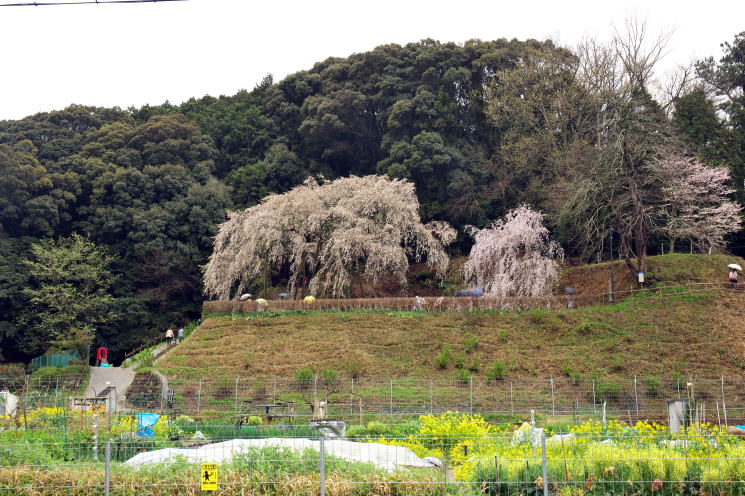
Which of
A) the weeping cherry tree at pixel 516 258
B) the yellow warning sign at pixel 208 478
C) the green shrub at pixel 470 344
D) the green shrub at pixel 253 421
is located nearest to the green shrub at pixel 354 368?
the green shrub at pixel 470 344

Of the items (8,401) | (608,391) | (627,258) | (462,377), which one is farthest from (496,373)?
(8,401)

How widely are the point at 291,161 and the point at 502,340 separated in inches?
945

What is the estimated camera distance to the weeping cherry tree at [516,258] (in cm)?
3878

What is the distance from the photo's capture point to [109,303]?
142 feet

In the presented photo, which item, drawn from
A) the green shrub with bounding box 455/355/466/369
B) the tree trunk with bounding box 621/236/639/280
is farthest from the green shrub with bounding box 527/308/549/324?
the green shrub with bounding box 455/355/466/369

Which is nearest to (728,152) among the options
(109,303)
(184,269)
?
(184,269)

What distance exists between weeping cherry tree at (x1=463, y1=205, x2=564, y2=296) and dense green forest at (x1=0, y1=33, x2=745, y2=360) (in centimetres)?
142

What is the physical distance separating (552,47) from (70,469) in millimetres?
41682

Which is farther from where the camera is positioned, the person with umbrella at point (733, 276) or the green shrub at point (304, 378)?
the person with umbrella at point (733, 276)

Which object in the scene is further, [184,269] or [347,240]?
[184,269]

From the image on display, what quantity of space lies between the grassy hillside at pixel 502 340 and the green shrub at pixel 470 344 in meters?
0.10

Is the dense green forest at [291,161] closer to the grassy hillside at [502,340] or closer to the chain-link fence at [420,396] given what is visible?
the grassy hillside at [502,340]

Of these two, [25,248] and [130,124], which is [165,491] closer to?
[25,248]

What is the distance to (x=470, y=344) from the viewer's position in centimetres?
3097
